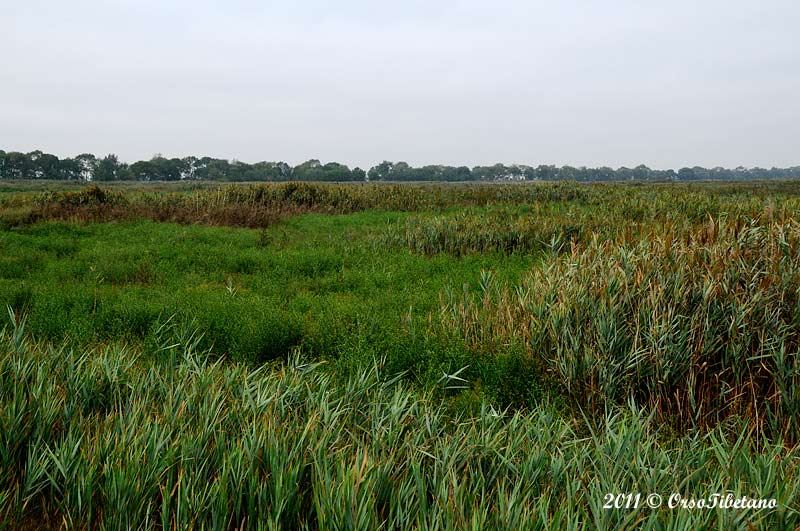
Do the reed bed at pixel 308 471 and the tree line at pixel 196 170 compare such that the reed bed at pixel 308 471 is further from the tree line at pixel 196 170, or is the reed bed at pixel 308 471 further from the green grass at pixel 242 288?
the tree line at pixel 196 170

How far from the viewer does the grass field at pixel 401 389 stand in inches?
98.8

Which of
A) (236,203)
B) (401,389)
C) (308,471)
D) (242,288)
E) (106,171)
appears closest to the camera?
(308,471)

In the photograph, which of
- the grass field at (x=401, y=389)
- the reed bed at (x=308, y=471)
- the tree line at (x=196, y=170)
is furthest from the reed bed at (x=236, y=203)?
the tree line at (x=196, y=170)

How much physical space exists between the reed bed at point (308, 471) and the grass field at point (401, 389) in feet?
0.07

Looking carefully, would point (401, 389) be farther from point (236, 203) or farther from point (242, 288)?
point (236, 203)

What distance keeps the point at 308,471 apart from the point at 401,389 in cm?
114

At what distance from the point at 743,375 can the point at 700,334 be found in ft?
1.81

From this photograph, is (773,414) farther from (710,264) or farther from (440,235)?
(440,235)

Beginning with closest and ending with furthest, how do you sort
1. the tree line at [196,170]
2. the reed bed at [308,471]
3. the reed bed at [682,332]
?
the reed bed at [308,471]
the reed bed at [682,332]
the tree line at [196,170]

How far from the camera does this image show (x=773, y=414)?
4.21 m

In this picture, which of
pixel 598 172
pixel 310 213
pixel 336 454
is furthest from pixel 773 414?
pixel 598 172

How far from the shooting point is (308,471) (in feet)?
9.55

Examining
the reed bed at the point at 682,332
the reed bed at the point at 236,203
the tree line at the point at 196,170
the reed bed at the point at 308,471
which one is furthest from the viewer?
the tree line at the point at 196,170

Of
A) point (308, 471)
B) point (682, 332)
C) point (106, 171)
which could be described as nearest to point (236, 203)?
point (682, 332)
